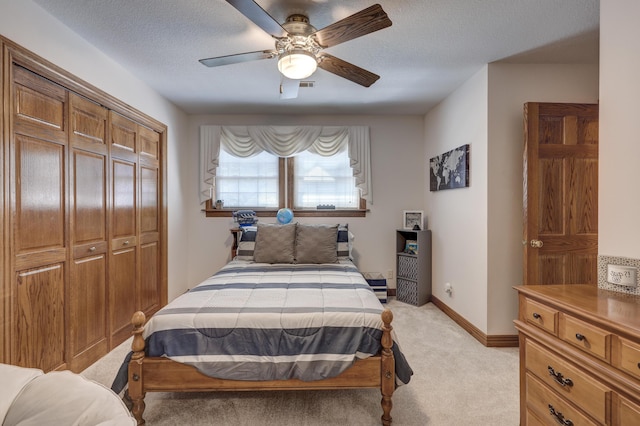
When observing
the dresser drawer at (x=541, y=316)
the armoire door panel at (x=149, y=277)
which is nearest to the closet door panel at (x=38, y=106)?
the armoire door panel at (x=149, y=277)

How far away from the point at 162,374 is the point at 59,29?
2376mm

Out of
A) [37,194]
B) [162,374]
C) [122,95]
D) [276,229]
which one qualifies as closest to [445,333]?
[276,229]

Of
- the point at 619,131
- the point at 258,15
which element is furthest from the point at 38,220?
Answer: the point at 619,131

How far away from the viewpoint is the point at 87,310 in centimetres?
257

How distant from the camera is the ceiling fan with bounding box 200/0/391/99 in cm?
173

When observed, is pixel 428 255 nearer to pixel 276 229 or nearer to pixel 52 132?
pixel 276 229

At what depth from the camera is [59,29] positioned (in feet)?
7.45

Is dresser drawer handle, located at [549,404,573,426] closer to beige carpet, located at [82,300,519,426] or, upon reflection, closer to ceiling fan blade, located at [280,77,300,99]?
beige carpet, located at [82,300,519,426]

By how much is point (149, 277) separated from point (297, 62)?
2.79 m

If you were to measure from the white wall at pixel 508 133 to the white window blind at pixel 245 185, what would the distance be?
2727 mm

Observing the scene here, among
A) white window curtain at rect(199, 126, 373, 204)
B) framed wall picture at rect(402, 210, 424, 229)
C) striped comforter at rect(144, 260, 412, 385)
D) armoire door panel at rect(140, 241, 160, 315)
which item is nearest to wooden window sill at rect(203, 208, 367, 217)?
white window curtain at rect(199, 126, 373, 204)

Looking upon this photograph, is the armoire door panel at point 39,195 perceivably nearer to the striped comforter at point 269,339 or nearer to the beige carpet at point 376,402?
the striped comforter at point 269,339

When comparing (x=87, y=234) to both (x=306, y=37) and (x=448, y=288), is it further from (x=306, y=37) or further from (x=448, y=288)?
(x=448, y=288)

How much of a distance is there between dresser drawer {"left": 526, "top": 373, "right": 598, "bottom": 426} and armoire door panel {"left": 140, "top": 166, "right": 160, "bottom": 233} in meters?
3.42
